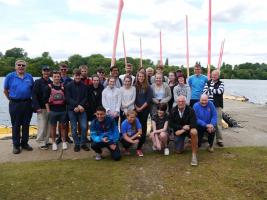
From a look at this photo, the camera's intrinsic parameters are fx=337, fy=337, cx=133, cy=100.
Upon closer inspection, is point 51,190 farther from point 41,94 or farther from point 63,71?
point 63,71

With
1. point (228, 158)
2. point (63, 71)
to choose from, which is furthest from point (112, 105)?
point (228, 158)

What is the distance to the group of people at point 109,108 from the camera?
7.02 metres

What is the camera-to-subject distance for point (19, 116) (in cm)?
714

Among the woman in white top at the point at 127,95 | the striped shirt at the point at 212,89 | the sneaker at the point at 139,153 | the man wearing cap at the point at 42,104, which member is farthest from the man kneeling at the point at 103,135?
the striped shirt at the point at 212,89

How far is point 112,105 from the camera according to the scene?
24.1 feet

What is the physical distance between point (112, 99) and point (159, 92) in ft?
3.63

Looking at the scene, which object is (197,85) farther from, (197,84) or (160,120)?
(160,120)

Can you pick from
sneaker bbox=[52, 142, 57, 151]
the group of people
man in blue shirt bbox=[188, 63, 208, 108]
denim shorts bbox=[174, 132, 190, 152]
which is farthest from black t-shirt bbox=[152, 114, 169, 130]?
sneaker bbox=[52, 142, 57, 151]

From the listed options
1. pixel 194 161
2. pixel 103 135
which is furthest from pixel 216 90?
pixel 103 135

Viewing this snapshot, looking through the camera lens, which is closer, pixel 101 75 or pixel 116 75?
pixel 116 75

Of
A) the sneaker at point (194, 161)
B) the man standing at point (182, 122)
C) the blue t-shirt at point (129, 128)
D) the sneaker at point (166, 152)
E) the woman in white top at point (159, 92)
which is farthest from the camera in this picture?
the woman in white top at point (159, 92)

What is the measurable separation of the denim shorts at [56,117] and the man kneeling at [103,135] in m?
0.88

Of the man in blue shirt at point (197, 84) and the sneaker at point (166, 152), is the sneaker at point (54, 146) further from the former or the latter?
the man in blue shirt at point (197, 84)

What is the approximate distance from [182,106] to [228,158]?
56.3 inches
